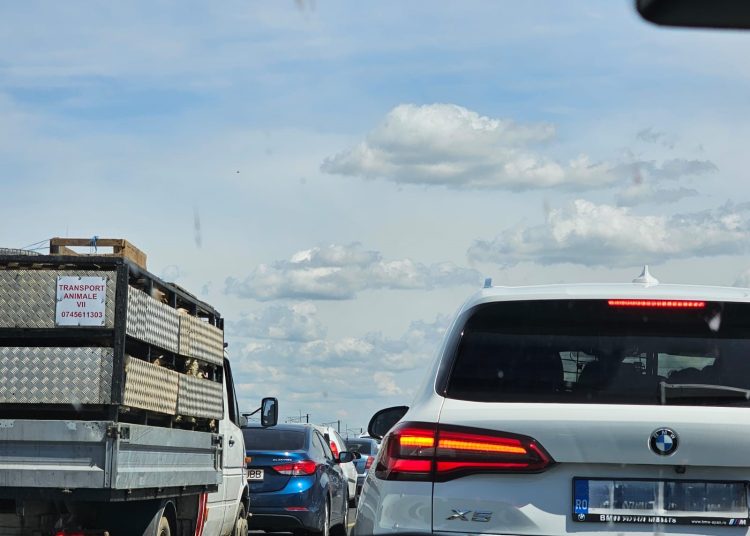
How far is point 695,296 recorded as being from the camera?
520 cm

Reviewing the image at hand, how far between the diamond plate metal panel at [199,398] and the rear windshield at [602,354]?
566 centimetres

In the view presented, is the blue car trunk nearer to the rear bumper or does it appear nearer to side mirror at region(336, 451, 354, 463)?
the rear bumper

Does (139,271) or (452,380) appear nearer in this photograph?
(452,380)

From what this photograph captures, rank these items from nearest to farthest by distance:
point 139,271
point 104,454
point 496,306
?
point 496,306
point 104,454
point 139,271

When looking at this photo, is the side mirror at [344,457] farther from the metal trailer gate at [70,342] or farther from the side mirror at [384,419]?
the side mirror at [384,419]

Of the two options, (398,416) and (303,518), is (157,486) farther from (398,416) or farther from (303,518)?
(303,518)

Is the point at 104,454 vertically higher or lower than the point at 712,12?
lower

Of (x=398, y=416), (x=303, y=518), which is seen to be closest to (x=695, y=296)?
(x=398, y=416)

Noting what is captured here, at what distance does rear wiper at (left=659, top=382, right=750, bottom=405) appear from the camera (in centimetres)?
491

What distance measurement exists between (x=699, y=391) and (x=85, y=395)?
4827mm

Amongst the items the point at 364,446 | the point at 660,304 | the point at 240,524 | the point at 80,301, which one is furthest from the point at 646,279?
the point at 364,446

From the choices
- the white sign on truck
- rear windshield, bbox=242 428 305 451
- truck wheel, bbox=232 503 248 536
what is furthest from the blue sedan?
the white sign on truck

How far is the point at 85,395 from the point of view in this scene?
8.84 meters

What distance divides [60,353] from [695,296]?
4.80m
